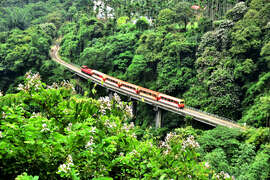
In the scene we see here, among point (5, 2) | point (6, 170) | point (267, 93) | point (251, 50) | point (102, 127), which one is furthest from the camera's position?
point (5, 2)

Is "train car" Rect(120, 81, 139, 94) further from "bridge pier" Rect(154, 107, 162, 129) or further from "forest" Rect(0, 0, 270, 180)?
"bridge pier" Rect(154, 107, 162, 129)

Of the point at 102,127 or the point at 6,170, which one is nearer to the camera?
the point at 6,170

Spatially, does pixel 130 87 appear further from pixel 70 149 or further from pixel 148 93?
pixel 70 149

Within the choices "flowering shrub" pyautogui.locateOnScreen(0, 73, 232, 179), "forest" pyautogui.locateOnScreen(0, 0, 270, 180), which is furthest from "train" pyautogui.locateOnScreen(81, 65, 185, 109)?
"flowering shrub" pyautogui.locateOnScreen(0, 73, 232, 179)

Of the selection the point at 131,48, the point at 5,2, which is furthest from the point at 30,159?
the point at 5,2

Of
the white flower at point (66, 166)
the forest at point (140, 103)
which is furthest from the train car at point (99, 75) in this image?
the white flower at point (66, 166)

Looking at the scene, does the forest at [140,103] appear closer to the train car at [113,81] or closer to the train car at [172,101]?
the train car at [172,101]

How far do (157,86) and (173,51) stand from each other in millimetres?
6199

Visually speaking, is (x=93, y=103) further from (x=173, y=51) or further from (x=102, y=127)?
(x=173, y=51)

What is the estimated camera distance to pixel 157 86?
42.4 metres

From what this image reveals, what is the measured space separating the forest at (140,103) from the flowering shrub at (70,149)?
0.02m

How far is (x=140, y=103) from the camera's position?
4138 centimetres

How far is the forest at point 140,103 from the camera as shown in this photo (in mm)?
5004

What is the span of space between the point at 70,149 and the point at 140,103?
36.5 metres
